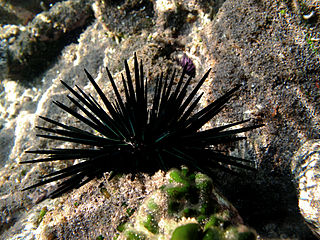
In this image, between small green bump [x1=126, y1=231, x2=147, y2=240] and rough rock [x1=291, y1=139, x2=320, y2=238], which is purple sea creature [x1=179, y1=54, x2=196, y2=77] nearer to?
rough rock [x1=291, y1=139, x2=320, y2=238]

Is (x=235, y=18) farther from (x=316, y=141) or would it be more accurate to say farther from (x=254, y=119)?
(x=316, y=141)

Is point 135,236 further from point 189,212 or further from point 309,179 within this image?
point 309,179

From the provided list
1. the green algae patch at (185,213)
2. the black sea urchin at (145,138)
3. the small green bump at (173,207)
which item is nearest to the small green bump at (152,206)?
the green algae patch at (185,213)

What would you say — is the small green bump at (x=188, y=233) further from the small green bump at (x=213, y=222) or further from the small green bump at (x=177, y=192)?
the small green bump at (x=177, y=192)

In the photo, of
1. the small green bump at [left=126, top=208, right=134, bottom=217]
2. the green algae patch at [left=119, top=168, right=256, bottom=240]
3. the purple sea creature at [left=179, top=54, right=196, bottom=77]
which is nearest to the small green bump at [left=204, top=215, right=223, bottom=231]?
the green algae patch at [left=119, top=168, right=256, bottom=240]

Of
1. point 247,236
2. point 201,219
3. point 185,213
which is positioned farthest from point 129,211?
point 247,236

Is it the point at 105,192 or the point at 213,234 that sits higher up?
the point at 213,234

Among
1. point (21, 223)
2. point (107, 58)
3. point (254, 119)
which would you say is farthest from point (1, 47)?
point (254, 119)
